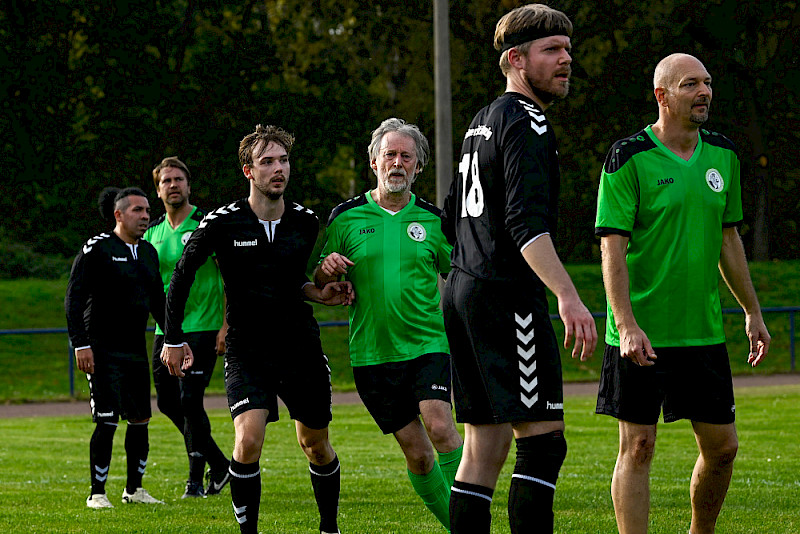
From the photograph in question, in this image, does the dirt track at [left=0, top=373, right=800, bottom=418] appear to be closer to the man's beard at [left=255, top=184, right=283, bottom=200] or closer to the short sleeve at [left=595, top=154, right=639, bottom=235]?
the man's beard at [left=255, top=184, right=283, bottom=200]

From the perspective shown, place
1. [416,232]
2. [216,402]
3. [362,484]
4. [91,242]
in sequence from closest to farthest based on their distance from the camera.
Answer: [416,232]
[91,242]
[362,484]
[216,402]

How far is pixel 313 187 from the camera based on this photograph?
32562 millimetres

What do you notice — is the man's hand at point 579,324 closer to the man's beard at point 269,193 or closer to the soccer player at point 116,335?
the man's beard at point 269,193

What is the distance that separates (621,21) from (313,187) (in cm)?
883

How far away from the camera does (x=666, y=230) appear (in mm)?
5883

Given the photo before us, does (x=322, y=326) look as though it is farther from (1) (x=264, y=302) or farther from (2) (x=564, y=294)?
(2) (x=564, y=294)

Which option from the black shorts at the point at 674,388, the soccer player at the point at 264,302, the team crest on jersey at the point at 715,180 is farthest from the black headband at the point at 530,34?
the soccer player at the point at 264,302

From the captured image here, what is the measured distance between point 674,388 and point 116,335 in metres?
4.76

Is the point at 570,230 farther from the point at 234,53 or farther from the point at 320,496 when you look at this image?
the point at 320,496

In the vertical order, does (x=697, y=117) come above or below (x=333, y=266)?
above

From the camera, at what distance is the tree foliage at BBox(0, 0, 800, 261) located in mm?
30016

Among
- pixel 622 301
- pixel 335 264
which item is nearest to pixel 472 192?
pixel 622 301

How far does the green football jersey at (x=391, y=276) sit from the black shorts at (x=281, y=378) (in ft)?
0.78

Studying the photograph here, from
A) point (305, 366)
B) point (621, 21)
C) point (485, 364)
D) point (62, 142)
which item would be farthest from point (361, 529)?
point (621, 21)
